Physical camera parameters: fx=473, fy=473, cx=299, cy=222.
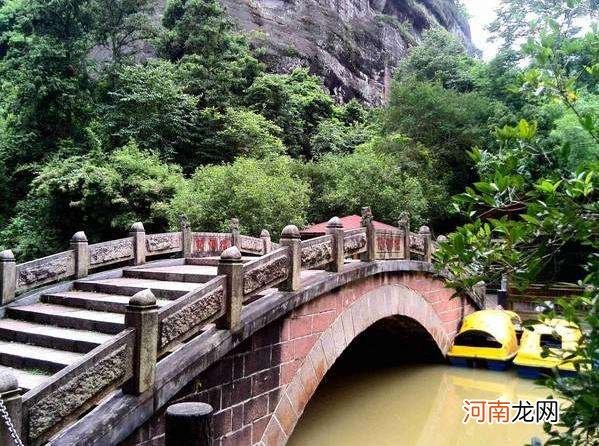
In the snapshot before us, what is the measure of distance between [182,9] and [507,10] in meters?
16.1

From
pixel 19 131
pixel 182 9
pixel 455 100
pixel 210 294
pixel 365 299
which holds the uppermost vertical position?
pixel 182 9

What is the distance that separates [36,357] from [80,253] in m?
2.37

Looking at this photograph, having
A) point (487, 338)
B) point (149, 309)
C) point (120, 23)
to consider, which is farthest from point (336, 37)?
Answer: point (149, 309)

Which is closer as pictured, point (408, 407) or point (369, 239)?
point (369, 239)

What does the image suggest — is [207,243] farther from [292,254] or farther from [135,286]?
[292,254]

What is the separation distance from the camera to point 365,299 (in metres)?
7.59

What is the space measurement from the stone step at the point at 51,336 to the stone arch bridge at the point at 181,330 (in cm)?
2

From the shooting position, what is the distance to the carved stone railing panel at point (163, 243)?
8250 mm

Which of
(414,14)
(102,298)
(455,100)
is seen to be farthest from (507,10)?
(102,298)

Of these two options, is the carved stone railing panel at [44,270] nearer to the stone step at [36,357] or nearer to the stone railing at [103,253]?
the stone railing at [103,253]

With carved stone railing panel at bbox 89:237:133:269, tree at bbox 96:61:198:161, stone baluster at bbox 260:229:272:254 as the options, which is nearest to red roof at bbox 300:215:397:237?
stone baluster at bbox 260:229:272:254

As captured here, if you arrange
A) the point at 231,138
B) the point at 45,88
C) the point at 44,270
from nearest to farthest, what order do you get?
1. the point at 44,270
2. the point at 45,88
3. the point at 231,138

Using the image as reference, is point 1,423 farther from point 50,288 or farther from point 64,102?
point 64,102

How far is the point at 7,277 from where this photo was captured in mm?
6141
